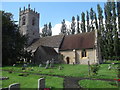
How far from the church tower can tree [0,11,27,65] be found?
1222 cm

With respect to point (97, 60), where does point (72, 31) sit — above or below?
above

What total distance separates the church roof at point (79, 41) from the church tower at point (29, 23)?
44.5 feet

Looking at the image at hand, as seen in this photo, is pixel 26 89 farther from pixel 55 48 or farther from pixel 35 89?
pixel 55 48

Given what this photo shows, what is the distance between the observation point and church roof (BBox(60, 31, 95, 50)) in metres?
32.6

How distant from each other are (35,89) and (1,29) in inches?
863

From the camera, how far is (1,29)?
27000mm

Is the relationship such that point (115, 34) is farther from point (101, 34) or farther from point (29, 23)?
point (29, 23)

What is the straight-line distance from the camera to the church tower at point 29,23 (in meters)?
44.6

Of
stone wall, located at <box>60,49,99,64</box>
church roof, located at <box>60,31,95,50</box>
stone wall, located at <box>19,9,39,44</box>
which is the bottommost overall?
stone wall, located at <box>60,49,99,64</box>

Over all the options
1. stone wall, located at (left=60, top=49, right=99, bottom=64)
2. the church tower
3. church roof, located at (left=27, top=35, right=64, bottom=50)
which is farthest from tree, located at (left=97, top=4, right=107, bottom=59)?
the church tower

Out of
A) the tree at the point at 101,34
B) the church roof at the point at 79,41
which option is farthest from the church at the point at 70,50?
the tree at the point at 101,34

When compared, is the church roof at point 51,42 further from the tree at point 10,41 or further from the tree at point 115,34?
the tree at point 115,34

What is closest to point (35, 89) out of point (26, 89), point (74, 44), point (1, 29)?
point (26, 89)

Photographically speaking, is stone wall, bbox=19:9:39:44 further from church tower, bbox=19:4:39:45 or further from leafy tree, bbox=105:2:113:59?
leafy tree, bbox=105:2:113:59
